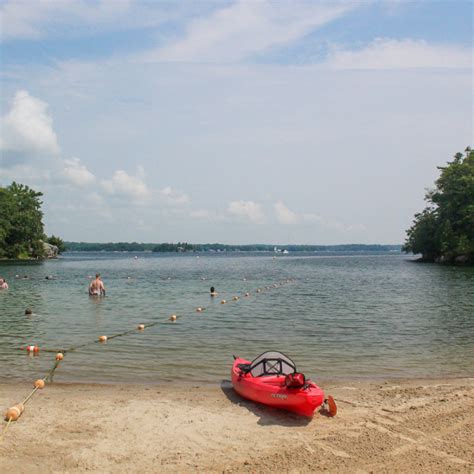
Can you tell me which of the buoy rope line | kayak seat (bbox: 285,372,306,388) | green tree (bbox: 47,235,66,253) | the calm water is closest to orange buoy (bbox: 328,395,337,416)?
kayak seat (bbox: 285,372,306,388)

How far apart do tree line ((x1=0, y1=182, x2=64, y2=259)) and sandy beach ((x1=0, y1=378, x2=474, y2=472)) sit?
9738cm

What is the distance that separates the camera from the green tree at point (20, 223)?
346 ft

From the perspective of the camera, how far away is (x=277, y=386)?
43.2 ft

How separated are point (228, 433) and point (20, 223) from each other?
346 feet

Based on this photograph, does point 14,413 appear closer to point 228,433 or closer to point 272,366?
point 228,433

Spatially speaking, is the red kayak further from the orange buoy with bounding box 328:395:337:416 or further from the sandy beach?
the sandy beach

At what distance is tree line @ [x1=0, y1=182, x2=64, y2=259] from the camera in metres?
105

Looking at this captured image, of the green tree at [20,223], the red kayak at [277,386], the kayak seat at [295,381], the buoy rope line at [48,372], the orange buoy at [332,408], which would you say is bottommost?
the buoy rope line at [48,372]

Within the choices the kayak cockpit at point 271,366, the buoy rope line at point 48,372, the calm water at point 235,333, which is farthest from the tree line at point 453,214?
the kayak cockpit at point 271,366

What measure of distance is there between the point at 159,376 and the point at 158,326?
10.9m

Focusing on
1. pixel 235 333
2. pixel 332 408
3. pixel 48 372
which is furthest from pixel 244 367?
pixel 235 333

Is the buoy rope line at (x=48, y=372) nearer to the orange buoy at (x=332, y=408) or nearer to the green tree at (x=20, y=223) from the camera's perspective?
the orange buoy at (x=332, y=408)

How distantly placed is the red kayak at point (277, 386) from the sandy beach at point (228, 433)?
27 cm

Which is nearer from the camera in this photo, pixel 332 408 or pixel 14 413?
pixel 14 413
